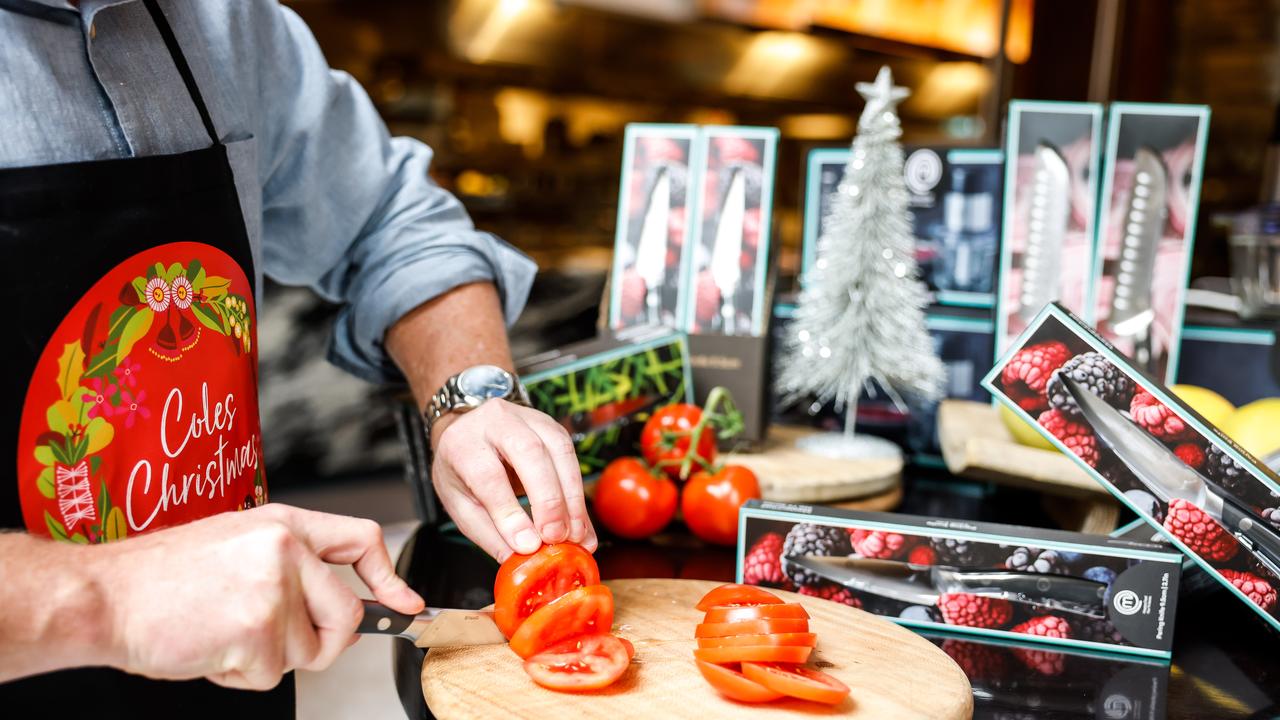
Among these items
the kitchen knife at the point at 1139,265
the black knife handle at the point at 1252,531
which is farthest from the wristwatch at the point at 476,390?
the kitchen knife at the point at 1139,265

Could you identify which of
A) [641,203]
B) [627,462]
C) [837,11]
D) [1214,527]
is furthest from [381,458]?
[837,11]

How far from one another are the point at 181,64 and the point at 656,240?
76 cm

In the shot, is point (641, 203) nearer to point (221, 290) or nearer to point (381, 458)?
point (221, 290)

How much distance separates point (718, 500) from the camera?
1.24 m

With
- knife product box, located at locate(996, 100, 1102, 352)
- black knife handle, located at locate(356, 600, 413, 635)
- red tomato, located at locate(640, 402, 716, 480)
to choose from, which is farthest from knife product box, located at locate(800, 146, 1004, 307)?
black knife handle, located at locate(356, 600, 413, 635)

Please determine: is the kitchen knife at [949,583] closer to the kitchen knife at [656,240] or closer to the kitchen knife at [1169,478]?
the kitchen knife at [1169,478]

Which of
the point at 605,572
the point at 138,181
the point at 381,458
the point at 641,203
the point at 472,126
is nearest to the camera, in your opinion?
the point at 138,181

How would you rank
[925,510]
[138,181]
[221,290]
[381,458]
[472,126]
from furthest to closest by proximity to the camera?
1. [472,126]
2. [381,458]
3. [925,510]
4. [221,290]
5. [138,181]

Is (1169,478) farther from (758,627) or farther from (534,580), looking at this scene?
(534,580)

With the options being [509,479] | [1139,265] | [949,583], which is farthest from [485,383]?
[1139,265]

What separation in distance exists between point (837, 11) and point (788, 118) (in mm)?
633

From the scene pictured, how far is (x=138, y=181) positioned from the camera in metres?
0.82

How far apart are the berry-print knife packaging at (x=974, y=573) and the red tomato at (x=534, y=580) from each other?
0.21 meters

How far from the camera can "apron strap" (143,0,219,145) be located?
3.00 ft
